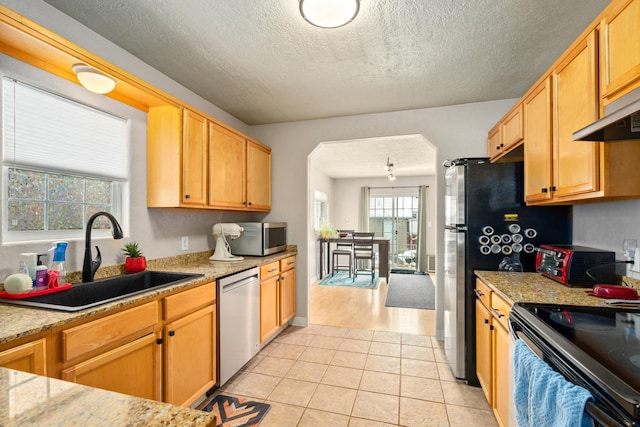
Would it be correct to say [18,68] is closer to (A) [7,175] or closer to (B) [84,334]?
(A) [7,175]

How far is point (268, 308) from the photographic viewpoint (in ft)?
9.61

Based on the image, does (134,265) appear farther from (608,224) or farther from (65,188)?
(608,224)

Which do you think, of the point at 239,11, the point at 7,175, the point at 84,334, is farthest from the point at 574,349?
the point at 7,175

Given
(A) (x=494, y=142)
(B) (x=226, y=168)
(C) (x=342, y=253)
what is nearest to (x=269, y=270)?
(B) (x=226, y=168)

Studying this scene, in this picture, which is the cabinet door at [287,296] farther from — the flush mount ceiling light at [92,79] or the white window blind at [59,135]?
the flush mount ceiling light at [92,79]

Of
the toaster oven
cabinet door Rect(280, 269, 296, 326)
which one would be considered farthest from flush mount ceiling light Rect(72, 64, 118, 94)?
the toaster oven

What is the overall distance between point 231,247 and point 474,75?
9.16ft

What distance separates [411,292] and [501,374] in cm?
357

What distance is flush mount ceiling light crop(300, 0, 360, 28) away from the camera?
5.14 ft

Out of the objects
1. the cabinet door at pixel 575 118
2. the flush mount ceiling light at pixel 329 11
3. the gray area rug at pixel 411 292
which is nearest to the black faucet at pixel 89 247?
the flush mount ceiling light at pixel 329 11

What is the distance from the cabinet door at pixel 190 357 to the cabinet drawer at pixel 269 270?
2.39 feet

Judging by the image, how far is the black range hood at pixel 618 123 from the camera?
0.95 m

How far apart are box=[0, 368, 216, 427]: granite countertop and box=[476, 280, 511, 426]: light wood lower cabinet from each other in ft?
5.23

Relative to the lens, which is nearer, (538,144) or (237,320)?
(538,144)
